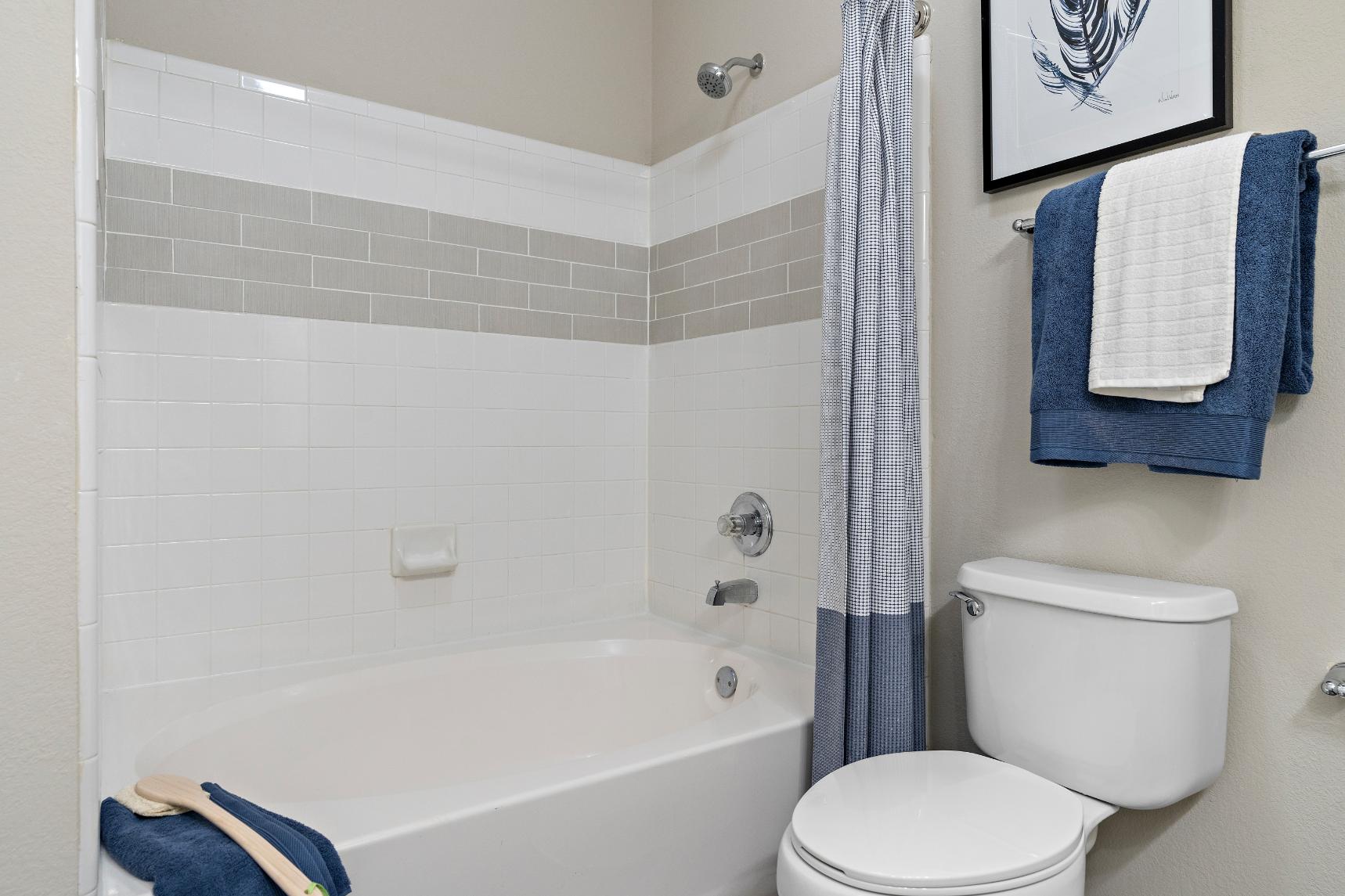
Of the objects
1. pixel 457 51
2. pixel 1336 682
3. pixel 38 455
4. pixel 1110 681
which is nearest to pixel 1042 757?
pixel 1110 681

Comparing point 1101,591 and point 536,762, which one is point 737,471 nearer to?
point 536,762

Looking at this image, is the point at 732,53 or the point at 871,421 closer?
the point at 871,421

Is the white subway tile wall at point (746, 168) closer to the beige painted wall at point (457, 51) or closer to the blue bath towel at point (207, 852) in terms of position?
the beige painted wall at point (457, 51)

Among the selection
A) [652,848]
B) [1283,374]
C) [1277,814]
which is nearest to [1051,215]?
[1283,374]

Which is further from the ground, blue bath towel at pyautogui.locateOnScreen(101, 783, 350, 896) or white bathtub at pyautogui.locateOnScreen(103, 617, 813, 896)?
blue bath towel at pyautogui.locateOnScreen(101, 783, 350, 896)

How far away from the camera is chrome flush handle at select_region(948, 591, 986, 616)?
1525 mm

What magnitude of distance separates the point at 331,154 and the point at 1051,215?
5.59 feet

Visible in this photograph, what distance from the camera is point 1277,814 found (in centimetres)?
131

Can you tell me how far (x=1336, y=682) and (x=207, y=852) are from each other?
1600 millimetres

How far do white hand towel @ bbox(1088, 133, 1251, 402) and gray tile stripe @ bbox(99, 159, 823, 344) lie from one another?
803 millimetres

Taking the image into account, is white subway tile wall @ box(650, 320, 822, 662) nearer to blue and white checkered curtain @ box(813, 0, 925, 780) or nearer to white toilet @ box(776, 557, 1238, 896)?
blue and white checkered curtain @ box(813, 0, 925, 780)

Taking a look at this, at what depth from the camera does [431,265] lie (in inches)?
87.9

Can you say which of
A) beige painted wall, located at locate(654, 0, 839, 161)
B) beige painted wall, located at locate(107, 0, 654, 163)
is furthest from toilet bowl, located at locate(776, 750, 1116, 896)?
beige painted wall, located at locate(107, 0, 654, 163)

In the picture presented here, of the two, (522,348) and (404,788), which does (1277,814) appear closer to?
(404,788)
